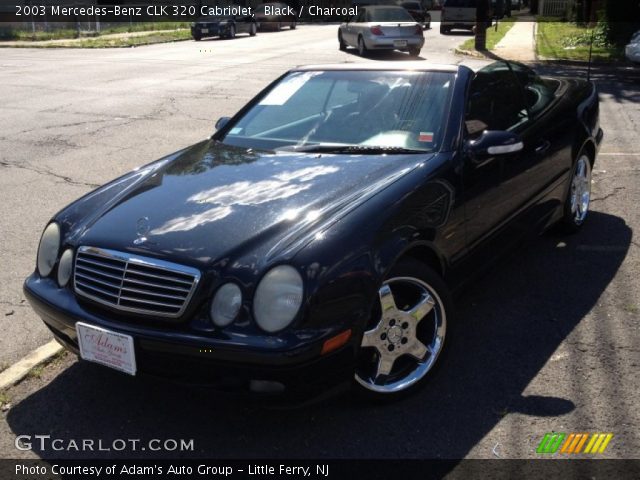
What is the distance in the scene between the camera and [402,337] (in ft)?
11.0

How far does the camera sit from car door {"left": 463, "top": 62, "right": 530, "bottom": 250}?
3945 millimetres

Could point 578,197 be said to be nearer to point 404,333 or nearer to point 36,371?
point 404,333

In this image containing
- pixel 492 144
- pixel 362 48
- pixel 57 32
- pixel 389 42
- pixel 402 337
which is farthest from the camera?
pixel 57 32

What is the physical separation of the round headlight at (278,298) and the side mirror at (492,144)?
1550mm

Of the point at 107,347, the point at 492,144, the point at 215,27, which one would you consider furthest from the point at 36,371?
the point at 215,27

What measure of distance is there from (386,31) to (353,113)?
18.2 metres

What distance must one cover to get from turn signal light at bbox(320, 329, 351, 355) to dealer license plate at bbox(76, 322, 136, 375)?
79 cm

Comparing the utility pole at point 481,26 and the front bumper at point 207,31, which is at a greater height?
the utility pole at point 481,26

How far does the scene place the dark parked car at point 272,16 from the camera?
37.9m

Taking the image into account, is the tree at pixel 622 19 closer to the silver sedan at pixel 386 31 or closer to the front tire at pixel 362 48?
the silver sedan at pixel 386 31

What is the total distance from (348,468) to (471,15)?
31348mm

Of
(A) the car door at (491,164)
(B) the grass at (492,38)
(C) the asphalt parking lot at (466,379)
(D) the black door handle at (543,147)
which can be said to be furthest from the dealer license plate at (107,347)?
(B) the grass at (492,38)

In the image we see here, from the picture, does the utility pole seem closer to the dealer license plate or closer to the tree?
the tree

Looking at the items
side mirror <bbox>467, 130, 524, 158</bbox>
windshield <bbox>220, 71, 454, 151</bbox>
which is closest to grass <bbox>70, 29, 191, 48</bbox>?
windshield <bbox>220, 71, 454, 151</bbox>
